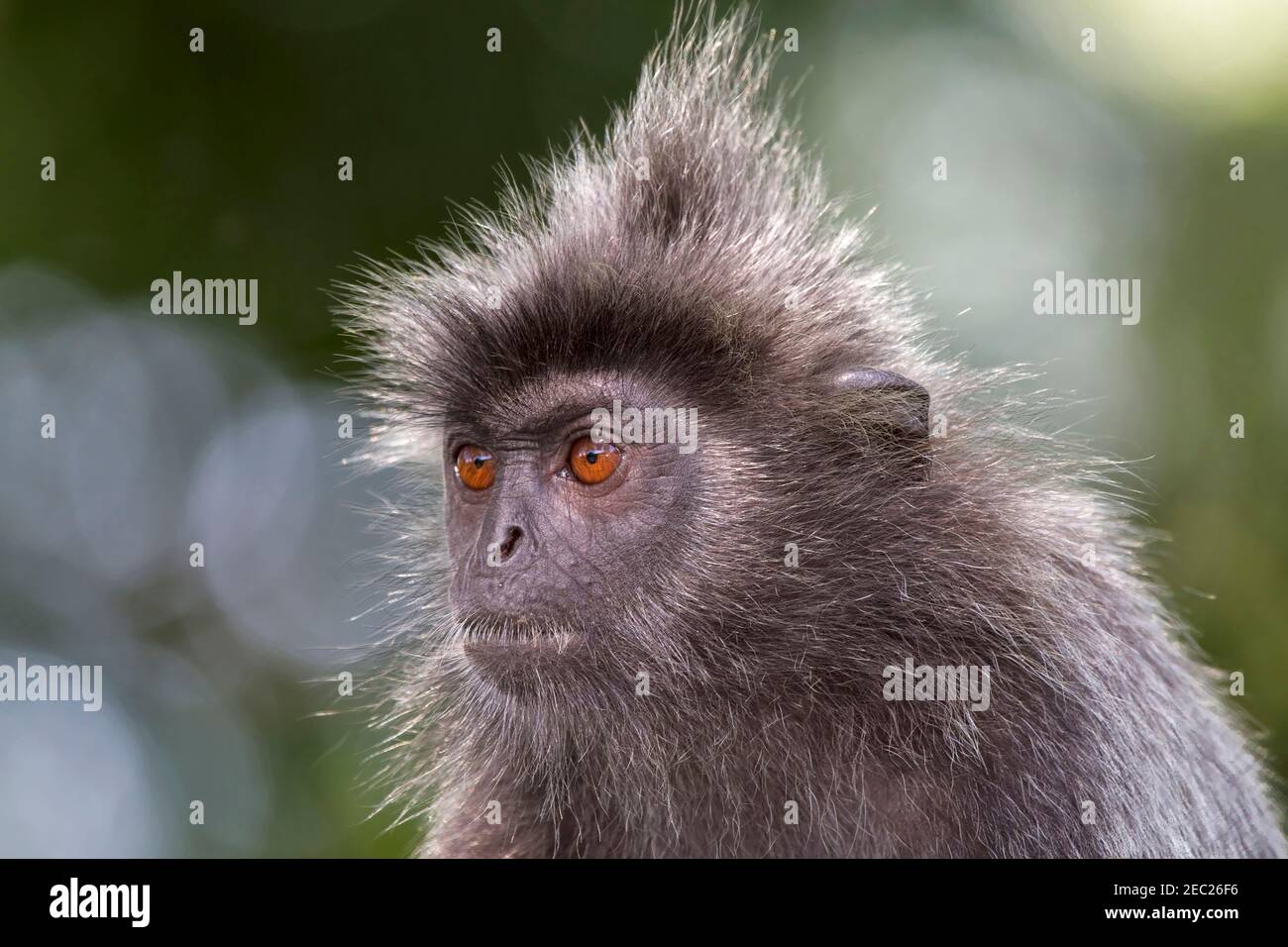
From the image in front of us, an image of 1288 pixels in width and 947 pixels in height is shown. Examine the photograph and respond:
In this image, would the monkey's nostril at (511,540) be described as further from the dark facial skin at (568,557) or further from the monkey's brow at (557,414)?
the monkey's brow at (557,414)

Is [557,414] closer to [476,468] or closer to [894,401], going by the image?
[476,468]

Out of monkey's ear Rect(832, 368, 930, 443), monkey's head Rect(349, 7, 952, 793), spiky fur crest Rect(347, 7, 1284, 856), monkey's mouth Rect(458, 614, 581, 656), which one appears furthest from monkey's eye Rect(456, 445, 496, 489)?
monkey's ear Rect(832, 368, 930, 443)

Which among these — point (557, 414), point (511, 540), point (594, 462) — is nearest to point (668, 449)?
point (594, 462)

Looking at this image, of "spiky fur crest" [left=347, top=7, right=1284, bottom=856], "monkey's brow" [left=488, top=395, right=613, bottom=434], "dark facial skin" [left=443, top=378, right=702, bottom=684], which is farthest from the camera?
"monkey's brow" [left=488, top=395, right=613, bottom=434]

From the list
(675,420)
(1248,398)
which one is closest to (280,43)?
(675,420)

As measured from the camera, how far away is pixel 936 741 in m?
4.44

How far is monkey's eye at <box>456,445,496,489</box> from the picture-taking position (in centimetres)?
518

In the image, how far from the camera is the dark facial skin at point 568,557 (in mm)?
4660

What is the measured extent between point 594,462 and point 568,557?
40cm

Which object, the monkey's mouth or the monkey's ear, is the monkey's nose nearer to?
the monkey's mouth

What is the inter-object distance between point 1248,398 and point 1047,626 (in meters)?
4.64

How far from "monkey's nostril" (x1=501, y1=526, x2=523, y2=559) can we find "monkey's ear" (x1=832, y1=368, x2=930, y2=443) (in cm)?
147

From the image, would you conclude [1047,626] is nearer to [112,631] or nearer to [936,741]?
[936,741]

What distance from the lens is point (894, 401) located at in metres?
4.68
